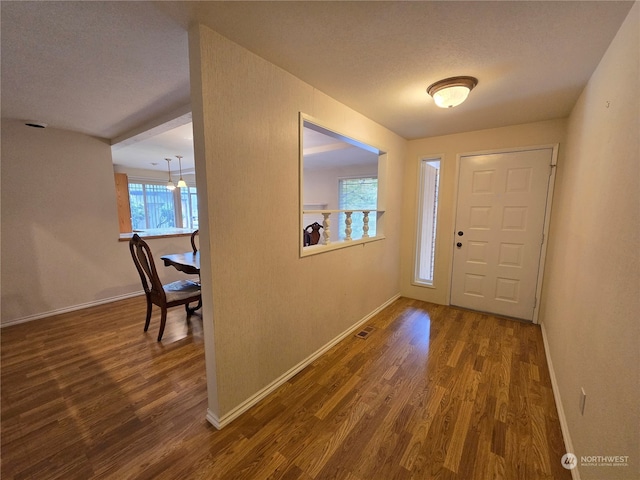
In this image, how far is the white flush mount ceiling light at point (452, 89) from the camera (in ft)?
5.98

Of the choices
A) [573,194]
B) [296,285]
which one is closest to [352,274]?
[296,285]

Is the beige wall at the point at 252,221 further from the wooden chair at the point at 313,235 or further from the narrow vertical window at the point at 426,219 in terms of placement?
the narrow vertical window at the point at 426,219

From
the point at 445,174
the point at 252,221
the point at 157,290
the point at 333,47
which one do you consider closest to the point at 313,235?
the point at 445,174

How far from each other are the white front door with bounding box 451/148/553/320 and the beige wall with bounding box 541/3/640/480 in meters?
1.00

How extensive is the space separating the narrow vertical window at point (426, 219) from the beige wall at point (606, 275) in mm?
1710

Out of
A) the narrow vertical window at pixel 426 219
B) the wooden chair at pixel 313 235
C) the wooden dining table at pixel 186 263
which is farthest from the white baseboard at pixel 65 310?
the narrow vertical window at pixel 426 219

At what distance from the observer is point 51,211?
313 cm

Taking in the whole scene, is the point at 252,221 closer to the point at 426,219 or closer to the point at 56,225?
the point at 426,219

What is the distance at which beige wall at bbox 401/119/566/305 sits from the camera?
278cm

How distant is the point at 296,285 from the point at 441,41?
180 centimetres

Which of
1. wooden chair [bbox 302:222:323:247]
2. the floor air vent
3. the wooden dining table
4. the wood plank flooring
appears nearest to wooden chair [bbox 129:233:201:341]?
the wooden dining table

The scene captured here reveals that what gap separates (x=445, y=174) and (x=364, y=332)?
224cm

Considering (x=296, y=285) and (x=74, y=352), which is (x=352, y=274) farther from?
(x=74, y=352)

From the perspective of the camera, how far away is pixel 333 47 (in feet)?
4.90
